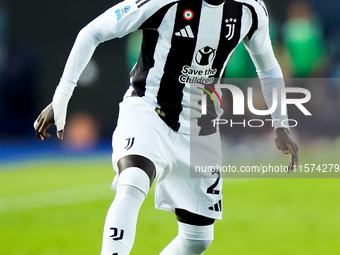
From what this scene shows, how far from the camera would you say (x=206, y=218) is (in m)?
4.35

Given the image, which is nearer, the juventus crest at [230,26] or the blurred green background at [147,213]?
the juventus crest at [230,26]

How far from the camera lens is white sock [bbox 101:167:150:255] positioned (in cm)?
Result: 339

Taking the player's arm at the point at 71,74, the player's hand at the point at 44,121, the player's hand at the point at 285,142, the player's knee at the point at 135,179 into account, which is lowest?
the player's hand at the point at 285,142

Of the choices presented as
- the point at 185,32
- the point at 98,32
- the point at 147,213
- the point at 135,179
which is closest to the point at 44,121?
the point at 98,32

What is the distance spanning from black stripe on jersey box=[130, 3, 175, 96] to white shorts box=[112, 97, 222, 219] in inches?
3.4

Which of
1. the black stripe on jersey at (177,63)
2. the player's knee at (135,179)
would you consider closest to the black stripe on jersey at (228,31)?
the black stripe on jersey at (177,63)

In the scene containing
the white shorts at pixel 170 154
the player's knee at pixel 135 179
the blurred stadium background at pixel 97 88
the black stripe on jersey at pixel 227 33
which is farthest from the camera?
the blurred stadium background at pixel 97 88

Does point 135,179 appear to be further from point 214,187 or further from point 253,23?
point 253,23

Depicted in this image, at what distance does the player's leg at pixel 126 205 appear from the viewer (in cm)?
340

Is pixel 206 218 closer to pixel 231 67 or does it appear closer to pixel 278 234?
pixel 278 234

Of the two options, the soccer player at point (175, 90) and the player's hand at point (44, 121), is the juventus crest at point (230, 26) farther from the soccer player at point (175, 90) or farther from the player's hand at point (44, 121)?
the player's hand at point (44, 121)

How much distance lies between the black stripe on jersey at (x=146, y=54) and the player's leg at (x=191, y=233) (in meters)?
0.74

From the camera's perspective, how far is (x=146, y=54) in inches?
163

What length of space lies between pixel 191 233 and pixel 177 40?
1108 millimetres
